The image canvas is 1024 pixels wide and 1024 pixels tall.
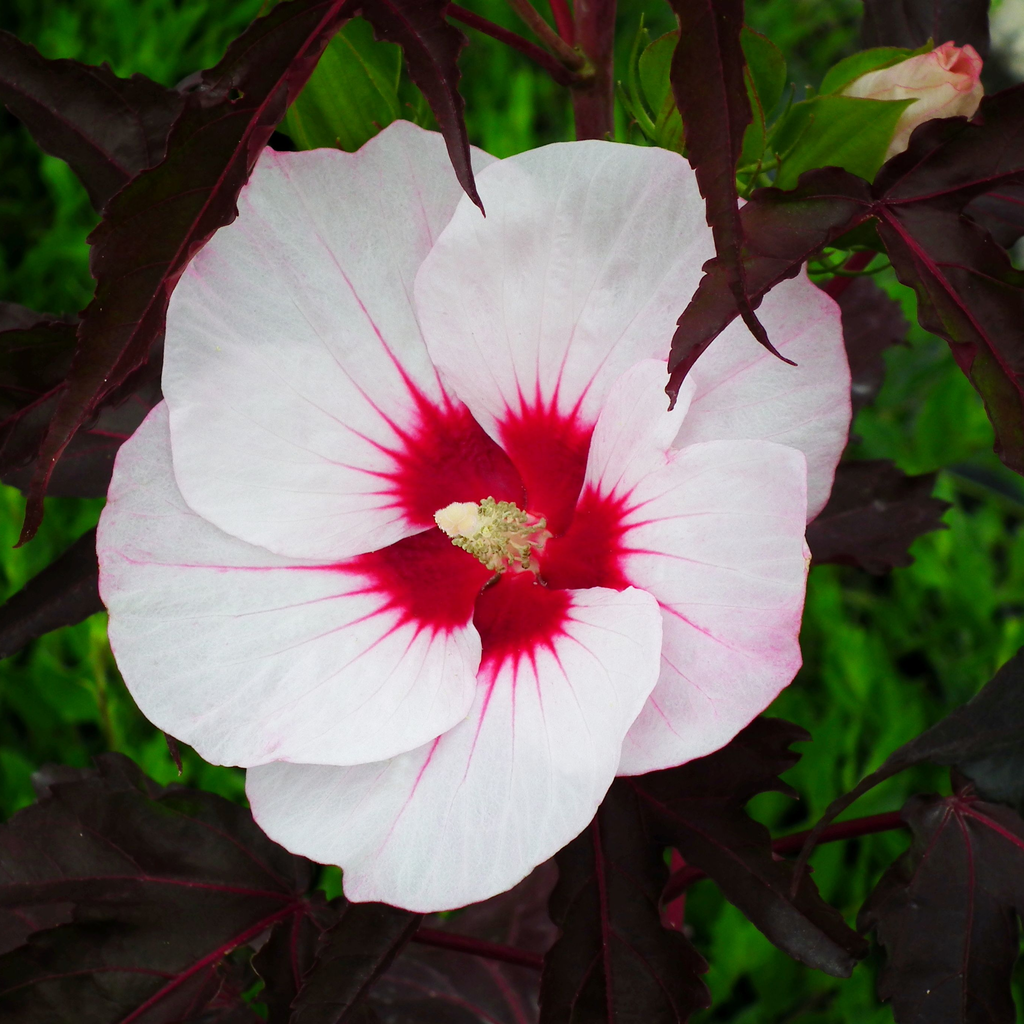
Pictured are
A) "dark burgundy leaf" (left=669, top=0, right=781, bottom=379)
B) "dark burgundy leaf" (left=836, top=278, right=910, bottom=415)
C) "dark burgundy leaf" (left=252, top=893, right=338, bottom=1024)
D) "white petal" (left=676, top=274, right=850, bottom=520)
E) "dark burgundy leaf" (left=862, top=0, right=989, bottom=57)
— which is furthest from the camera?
"dark burgundy leaf" (left=836, top=278, right=910, bottom=415)

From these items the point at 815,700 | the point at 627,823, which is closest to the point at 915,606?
the point at 815,700

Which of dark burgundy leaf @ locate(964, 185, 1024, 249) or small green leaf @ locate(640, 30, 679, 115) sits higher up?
small green leaf @ locate(640, 30, 679, 115)

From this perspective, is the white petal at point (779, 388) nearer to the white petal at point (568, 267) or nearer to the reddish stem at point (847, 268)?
the white petal at point (568, 267)

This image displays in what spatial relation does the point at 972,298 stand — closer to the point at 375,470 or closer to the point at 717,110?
the point at 717,110

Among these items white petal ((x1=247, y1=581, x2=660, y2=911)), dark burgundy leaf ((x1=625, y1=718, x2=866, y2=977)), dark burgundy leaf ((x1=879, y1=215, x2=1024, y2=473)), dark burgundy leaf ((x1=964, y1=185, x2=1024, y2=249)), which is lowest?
dark burgundy leaf ((x1=625, y1=718, x2=866, y2=977))

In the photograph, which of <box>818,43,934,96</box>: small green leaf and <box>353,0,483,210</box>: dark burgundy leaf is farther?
<box>818,43,934,96</box>: small green leaf

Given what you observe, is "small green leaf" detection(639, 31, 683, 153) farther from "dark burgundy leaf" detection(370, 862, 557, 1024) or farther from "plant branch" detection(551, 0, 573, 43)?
"dark burgundy leaf" detection(370, 862, 557, 1024)

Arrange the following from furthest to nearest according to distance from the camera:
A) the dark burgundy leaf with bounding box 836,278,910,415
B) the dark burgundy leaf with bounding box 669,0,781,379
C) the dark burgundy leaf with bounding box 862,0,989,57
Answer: the dark burgundy leaf with bounding box 836,278,910,415 → the dark burgundy leaf with bounding box 862,0,989,57 → the dark burgundy leaf with bounding box 669,0,781,379

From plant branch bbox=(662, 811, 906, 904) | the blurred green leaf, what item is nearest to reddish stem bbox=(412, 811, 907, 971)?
plant branch bbox=(662, 811, 906, 904)
